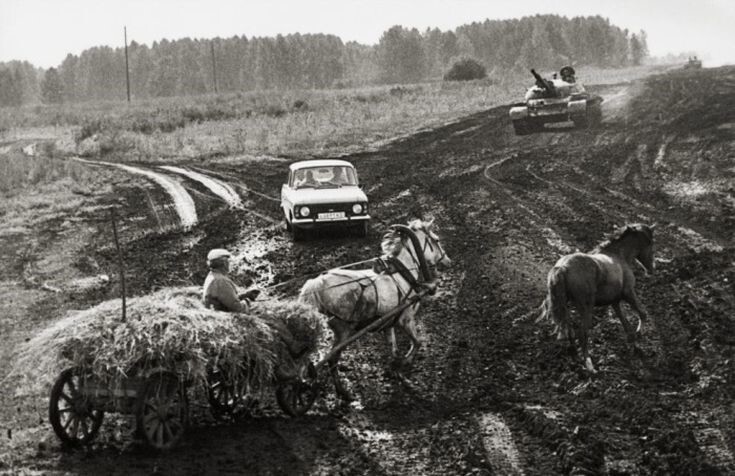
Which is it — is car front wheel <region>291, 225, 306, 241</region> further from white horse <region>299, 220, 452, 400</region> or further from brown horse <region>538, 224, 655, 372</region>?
brown horse <region>538, 224, 655, 372</region>

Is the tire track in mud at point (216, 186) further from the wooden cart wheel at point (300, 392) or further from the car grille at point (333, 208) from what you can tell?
the wooden cart wheel at point (300, 392)

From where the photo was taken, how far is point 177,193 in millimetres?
27781

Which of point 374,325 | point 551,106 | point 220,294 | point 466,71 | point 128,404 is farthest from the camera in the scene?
point 466,71

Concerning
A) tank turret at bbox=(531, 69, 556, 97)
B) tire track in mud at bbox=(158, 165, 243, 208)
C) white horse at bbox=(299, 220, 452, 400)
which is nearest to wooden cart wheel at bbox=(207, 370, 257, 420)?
white horse at bbox=(299, 220, 452, 400)

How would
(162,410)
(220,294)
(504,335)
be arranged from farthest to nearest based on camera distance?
(504,335)
(220,294)
(162,410)

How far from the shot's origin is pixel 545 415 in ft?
33.0

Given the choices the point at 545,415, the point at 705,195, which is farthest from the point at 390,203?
the point at 545,415

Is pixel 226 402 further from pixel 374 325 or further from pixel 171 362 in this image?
pixel 374 325

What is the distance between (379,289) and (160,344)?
11.9 ft

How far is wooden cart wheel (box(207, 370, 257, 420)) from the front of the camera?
10023 millimetres

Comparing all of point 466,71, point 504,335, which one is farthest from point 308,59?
point 504,335

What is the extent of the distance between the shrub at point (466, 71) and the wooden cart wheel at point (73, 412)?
67.1 m

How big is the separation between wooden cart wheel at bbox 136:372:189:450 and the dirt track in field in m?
0.22

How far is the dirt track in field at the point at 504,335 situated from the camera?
356 inches
